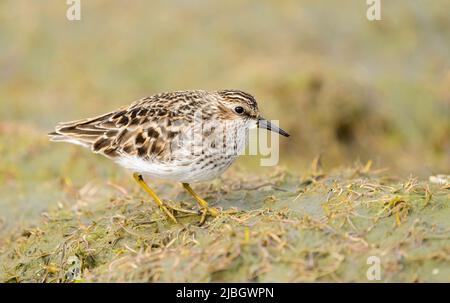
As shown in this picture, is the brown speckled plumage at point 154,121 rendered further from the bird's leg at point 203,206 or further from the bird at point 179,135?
the bird's leg at point 203,206

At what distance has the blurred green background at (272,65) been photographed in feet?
51.6

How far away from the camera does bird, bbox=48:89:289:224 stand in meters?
8.12

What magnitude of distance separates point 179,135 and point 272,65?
910 cm

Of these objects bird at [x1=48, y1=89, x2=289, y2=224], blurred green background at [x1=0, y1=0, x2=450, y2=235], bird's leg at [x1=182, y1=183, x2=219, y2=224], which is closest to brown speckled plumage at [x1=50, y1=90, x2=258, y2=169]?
bird at [x1=48, y1=89, x2=289, y2=224]

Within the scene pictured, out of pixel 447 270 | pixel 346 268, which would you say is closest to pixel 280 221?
pixel 346 268

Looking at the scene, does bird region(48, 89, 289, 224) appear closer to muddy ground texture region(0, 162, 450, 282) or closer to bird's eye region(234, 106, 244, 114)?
bird's eye region(234, 106, 244, 114)

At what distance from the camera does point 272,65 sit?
56.0 ft

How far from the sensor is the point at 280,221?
688cm

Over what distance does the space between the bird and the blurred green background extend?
563cm

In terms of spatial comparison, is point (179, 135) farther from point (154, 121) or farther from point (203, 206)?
point (203, 206)

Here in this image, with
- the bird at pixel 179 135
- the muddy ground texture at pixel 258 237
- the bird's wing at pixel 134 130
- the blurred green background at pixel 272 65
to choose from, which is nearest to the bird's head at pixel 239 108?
the bird at pixel 179 135

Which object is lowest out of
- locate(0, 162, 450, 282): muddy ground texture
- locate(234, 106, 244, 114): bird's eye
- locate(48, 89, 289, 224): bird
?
locate(0, 162, 450, 282): muddy ground texture

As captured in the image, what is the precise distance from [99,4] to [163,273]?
1566 cm
